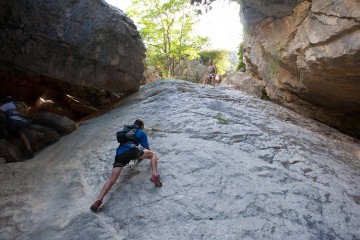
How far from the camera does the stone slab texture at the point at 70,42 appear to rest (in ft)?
38.3

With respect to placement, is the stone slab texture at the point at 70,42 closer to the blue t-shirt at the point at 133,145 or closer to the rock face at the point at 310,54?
the rock face at the point at 310,54

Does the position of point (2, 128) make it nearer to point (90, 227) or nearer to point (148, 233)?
point (90, 227)

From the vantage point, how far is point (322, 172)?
8.16 m

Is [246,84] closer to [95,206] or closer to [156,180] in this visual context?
[156,180]

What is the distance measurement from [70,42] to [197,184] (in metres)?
8.70

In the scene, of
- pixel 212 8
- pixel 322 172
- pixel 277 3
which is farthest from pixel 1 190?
pixel 277 3

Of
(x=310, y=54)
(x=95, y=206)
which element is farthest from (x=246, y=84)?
(x=95, y=206)

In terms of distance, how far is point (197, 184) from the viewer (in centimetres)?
714

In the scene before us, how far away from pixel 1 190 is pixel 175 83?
9.12 meters

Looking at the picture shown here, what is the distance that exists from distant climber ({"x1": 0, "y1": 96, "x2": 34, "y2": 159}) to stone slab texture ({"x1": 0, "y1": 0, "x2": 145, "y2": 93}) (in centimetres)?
223

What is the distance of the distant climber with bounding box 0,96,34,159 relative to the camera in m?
10.7

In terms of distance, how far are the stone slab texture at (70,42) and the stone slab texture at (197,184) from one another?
10.6 ft

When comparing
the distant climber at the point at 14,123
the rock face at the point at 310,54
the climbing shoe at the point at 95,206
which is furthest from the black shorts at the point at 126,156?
the rock face at the point at 310,54

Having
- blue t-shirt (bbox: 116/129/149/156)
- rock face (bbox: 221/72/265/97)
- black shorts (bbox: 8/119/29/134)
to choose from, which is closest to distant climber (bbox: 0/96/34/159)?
black shorts (bbox: 8/119/29/134)
